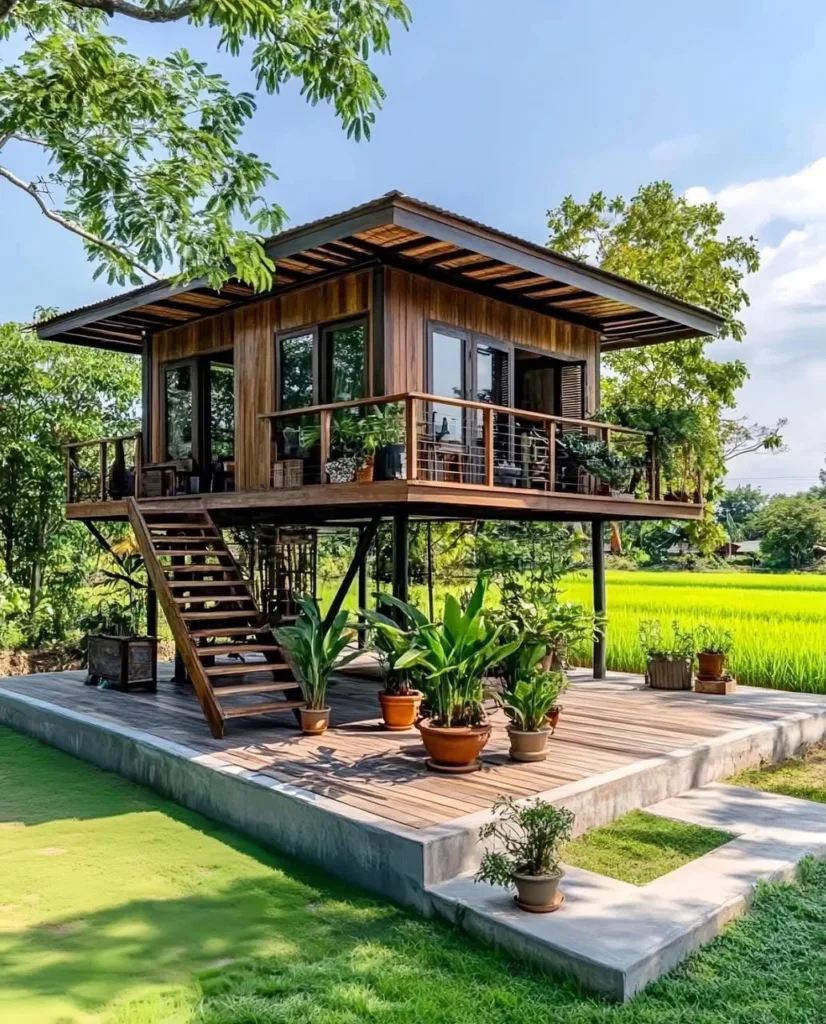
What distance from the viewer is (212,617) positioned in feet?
27.3

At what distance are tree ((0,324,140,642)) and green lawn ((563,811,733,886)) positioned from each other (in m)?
10.8

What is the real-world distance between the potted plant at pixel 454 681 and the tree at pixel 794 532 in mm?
48964

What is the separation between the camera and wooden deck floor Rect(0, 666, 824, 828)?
18.7 feet

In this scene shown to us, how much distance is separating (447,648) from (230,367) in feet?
20.9

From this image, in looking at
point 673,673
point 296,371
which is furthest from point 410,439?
point 673,673

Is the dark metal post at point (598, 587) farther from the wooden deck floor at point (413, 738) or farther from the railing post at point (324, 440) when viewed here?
the railing post at point (324, 440)

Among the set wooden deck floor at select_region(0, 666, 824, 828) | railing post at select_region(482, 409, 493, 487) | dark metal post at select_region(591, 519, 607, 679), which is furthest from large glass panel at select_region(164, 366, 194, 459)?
dark metal post at select_region(591, 519, 607, 679)

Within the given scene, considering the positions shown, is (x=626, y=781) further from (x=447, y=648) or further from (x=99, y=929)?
(x=99, y=929)

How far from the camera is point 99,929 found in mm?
4422

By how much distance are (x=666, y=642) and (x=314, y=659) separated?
22.7ft

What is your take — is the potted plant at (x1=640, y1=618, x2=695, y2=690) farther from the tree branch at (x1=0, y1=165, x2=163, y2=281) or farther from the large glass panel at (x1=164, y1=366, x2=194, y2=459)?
the tree branch at (x1=0, y1=165, x2=163, y2=281)

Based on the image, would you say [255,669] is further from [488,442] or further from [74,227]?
[74,227]

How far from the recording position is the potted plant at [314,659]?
24.6 ft

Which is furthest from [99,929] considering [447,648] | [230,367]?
[230,367]
